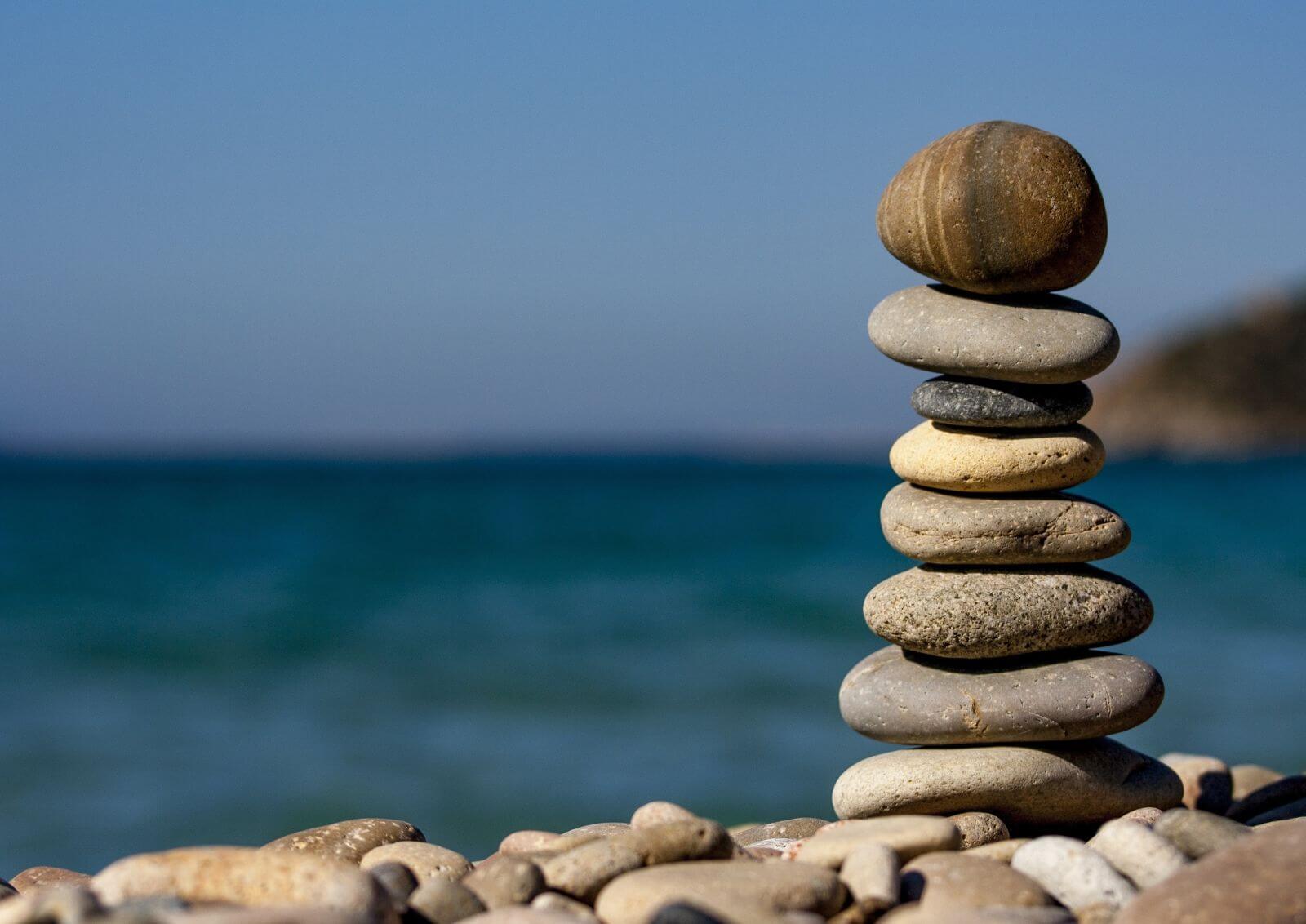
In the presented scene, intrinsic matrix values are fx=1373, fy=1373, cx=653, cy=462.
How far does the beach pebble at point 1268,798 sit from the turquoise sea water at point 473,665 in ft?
16.8

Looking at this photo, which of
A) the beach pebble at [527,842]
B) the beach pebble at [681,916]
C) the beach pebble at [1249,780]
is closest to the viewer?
the beach pebble at [681,916]

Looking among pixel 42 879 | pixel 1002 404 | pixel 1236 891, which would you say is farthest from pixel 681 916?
pixel 42 879

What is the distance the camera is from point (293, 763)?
40.2ft

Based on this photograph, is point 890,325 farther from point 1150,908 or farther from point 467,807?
point 467,807

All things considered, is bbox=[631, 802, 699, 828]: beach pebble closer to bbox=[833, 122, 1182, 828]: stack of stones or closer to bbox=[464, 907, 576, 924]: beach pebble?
bbox=[833, 122, 1182, 828]: stack of stones

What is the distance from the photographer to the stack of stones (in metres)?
4.91

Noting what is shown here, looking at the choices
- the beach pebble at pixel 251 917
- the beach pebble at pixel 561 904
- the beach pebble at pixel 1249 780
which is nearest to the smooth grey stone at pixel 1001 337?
the beach pebble at pixel 561 904

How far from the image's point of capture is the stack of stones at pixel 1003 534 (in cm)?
491

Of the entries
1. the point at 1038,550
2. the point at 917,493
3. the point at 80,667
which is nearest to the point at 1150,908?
the point at 1038,550

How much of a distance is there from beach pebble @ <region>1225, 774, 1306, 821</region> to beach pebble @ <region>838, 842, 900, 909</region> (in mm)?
2593

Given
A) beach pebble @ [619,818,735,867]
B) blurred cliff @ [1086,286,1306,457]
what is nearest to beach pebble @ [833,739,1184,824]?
beach pebble @ [619,818,735,867]

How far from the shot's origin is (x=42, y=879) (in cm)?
521

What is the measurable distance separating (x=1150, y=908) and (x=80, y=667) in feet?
51.1

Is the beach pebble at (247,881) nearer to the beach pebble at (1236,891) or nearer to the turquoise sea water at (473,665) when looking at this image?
the beach pebble at (1236,891)
